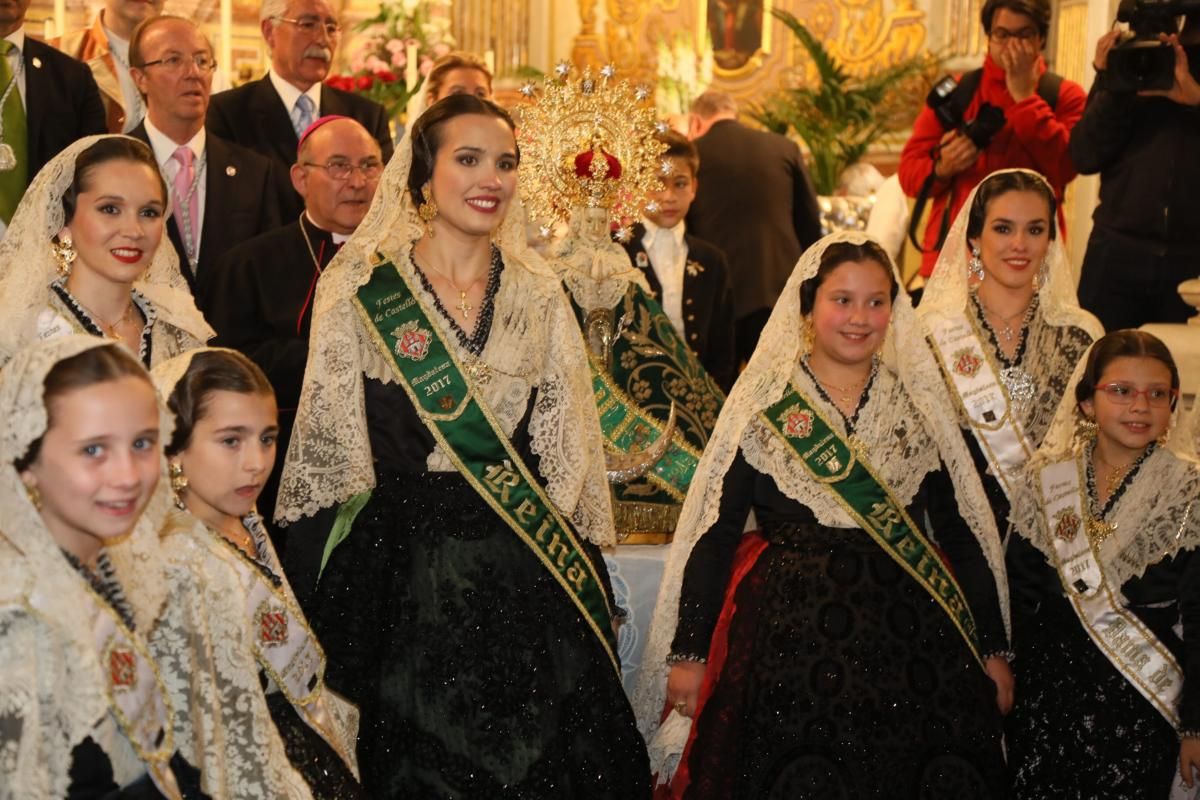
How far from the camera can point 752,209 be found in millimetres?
7109

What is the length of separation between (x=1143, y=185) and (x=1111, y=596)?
181 centimetres

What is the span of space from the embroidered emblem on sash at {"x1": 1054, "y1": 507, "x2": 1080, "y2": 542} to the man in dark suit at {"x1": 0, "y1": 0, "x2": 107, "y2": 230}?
2899 mm

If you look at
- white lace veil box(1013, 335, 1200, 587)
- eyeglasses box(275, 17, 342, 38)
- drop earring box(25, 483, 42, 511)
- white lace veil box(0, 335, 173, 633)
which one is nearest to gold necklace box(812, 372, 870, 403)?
white lace veil box(1013, 335, 1200, 587)

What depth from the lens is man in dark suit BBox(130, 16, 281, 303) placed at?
17.6 feet

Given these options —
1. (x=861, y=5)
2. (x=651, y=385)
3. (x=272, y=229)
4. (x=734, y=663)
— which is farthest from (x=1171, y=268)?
(x=861, y=5)

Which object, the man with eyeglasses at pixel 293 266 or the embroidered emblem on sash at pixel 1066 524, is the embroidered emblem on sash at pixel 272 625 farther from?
the embroidered emblem on sash at pixel 1066 524

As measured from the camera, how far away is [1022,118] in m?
5.87

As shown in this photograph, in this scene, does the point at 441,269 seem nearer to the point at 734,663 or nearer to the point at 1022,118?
the point at 734,663

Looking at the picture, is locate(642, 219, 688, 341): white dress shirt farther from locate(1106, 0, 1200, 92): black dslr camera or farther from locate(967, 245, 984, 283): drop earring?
locate(1106, 0, 1200, 92): black dslr camera

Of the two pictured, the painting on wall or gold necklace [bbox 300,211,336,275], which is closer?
gold necklace [bbox 300,211,336,275]

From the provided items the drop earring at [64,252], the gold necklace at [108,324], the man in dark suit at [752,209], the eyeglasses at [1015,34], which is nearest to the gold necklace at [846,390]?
the gold necklace at [108,324]

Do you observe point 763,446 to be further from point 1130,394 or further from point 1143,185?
point 1143,185

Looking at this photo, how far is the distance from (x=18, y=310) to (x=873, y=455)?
1.90 meters

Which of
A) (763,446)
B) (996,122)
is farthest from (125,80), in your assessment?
(763,446)
